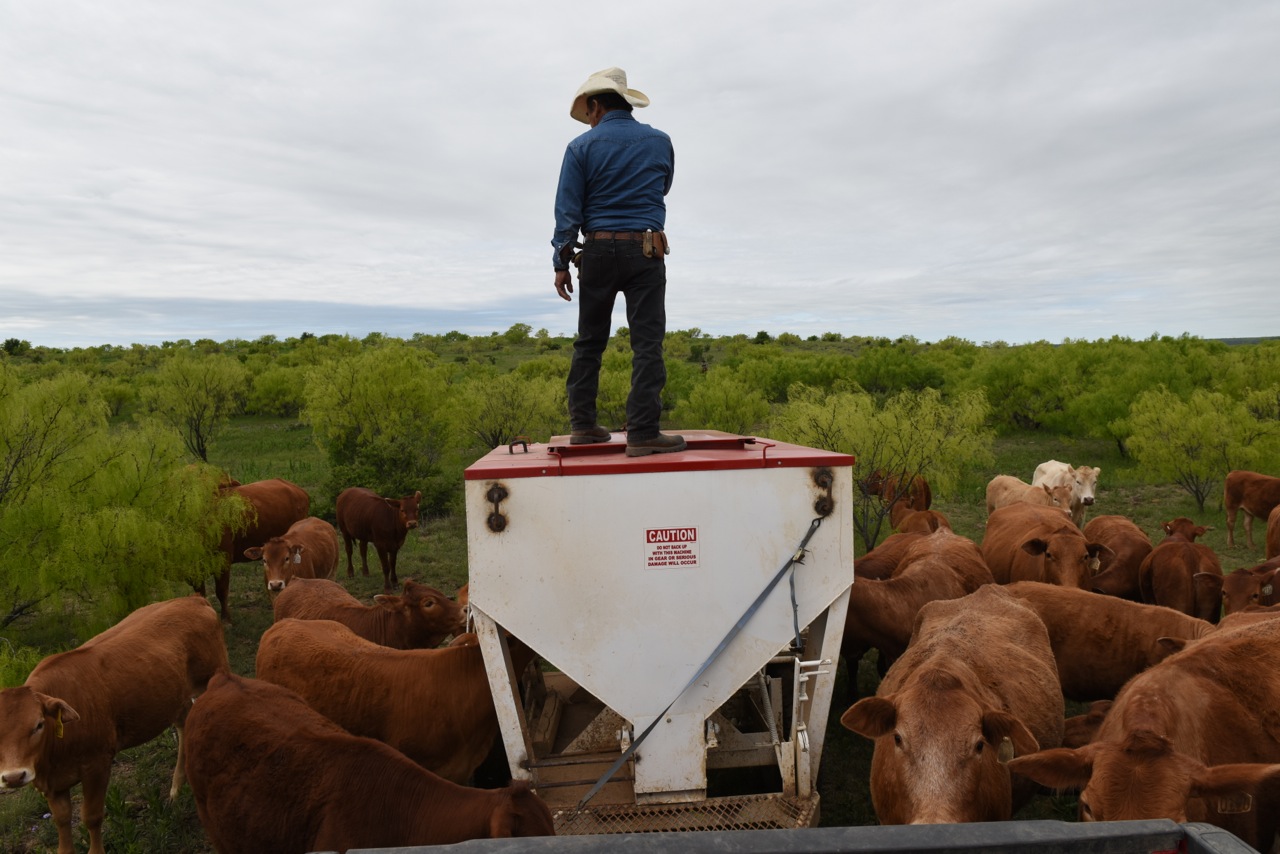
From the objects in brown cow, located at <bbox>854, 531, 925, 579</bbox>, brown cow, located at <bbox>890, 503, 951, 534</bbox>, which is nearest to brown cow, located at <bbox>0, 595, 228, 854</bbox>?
brown cow, located at <bbox>854, 531, 925, 579</bbox>

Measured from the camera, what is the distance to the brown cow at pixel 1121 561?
9.09 meters

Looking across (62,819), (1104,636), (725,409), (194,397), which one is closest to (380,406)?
(725,409)

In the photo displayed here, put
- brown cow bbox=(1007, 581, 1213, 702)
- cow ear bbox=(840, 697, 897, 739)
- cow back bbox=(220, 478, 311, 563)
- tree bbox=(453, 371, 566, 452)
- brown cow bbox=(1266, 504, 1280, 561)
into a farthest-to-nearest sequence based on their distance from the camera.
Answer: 1. tree bbox=(453, 371, 566, 452)
2. cow back bbox=(220, 478, 311, 563)
3. brown cow bbox=(1266, 504, 1280, 561)
4. brown cow bbox=(1007, 581, 1213, 702)
5. cow ear bbox=(840, 697, 897, 739)

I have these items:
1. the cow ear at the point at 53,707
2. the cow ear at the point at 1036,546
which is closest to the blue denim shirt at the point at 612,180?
the cow ear at the point at 53,707

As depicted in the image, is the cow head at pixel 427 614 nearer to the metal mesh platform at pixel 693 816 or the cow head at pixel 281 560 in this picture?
the metal mesh platform at pixel 693 816

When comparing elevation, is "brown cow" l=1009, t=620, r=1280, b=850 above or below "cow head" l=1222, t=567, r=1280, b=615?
above

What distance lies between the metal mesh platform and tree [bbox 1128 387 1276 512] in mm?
18611

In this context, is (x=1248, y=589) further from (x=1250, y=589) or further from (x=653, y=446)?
(x=653, y=446)

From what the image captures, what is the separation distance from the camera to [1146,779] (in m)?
3.15

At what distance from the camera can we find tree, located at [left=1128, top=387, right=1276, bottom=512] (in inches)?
707

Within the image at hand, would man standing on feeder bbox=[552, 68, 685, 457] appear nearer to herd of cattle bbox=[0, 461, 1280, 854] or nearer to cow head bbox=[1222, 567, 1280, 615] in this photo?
herd of cattle bbox=[0, 461, 1280, 854]

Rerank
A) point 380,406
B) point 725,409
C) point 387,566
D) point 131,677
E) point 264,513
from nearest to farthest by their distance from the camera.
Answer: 1. point 131,677
2. point 387,566
3. point 264,513
4. point 380,406
5. point 725,409

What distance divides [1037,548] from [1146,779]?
5.54m

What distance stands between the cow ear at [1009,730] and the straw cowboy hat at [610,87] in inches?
150
